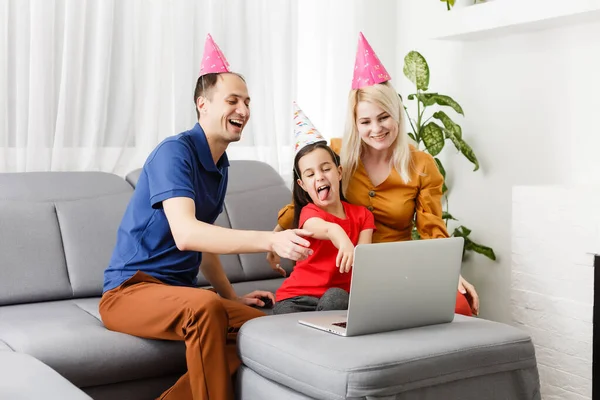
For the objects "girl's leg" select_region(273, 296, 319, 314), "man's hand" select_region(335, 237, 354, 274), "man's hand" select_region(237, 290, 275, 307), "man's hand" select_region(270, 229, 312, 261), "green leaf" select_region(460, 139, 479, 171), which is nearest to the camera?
"man's hand" select_region(270, 229, 312, 261)

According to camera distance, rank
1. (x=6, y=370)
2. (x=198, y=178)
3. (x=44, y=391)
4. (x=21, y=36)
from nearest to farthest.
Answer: (x=44, y=391) < (x=6, y=370) < (x=198, y=178) < (x=21, y=36)

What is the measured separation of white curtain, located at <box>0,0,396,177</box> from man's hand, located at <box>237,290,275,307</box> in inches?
37.5

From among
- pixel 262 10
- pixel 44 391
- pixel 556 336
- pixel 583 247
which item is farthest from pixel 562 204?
pixel 44 391

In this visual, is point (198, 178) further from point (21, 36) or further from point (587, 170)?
point (587, 170)

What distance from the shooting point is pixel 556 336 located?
2697mm

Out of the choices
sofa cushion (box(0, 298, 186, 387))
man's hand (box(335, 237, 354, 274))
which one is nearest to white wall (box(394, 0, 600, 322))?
man's hand (box(335, 237, 354, 274))

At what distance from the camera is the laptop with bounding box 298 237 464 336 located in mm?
1729

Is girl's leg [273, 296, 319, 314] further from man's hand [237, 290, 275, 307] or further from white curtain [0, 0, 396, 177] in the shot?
white curtain [0, 0, 396, 177]

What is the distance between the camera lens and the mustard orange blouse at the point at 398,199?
7.90ft

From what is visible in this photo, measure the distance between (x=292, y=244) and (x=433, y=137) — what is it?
5.46 ft

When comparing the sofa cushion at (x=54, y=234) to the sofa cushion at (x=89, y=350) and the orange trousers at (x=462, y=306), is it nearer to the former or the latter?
the sofa cushion at (x=89, y=350)

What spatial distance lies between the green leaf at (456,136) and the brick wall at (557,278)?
419 millimetres

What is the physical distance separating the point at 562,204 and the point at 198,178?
1274 millimetres

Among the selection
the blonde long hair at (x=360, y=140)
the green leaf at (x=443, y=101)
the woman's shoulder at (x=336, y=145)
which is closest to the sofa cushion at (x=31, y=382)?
the blonde long hair at (x=360, y=140)
